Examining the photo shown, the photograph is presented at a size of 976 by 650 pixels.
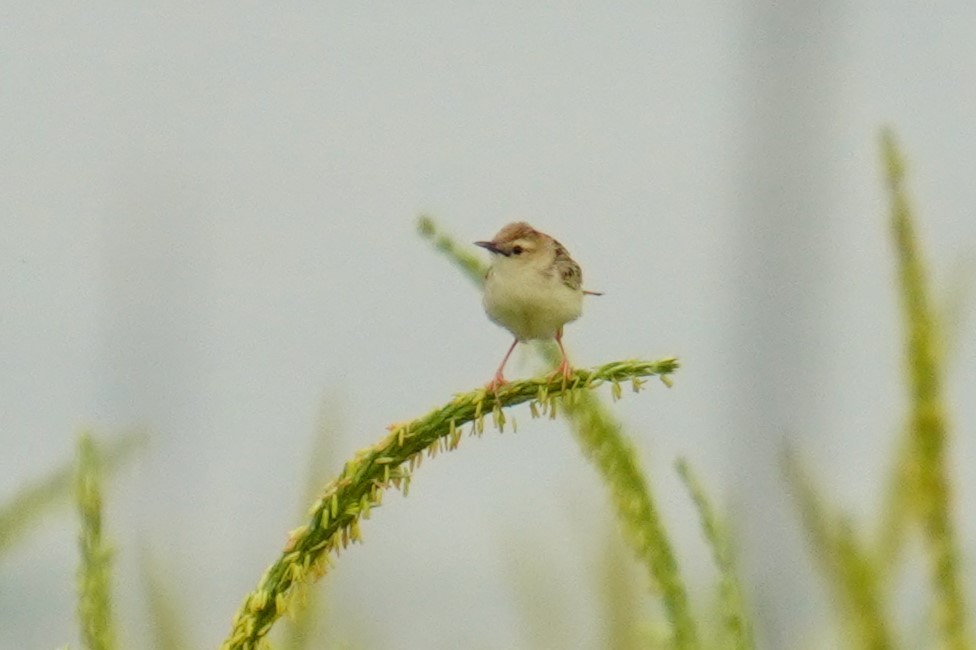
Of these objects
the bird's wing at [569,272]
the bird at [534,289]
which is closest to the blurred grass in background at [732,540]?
the bird at [534,289]

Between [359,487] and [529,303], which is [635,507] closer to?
[359,487]

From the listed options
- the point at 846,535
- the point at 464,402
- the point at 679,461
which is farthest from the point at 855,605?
the point at 464,402

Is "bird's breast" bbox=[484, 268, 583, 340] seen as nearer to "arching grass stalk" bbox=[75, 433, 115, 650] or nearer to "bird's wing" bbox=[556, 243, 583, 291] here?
"bird's wing" bbox=[556, 243, 583, 291]

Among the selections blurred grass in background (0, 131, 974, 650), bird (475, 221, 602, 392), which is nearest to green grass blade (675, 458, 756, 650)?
blurred grass in background (0, 131, 974, 650)

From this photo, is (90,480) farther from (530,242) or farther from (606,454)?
(530,242)

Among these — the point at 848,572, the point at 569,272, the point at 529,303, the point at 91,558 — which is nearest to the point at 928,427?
the point at 848,572

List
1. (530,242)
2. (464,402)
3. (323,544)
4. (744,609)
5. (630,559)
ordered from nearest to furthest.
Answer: (323,544) < (464,402) < (744,609) < (630,559) < (530,242)

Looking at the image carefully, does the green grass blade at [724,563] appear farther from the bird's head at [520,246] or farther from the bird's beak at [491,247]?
the bird's beak at [491,247]
